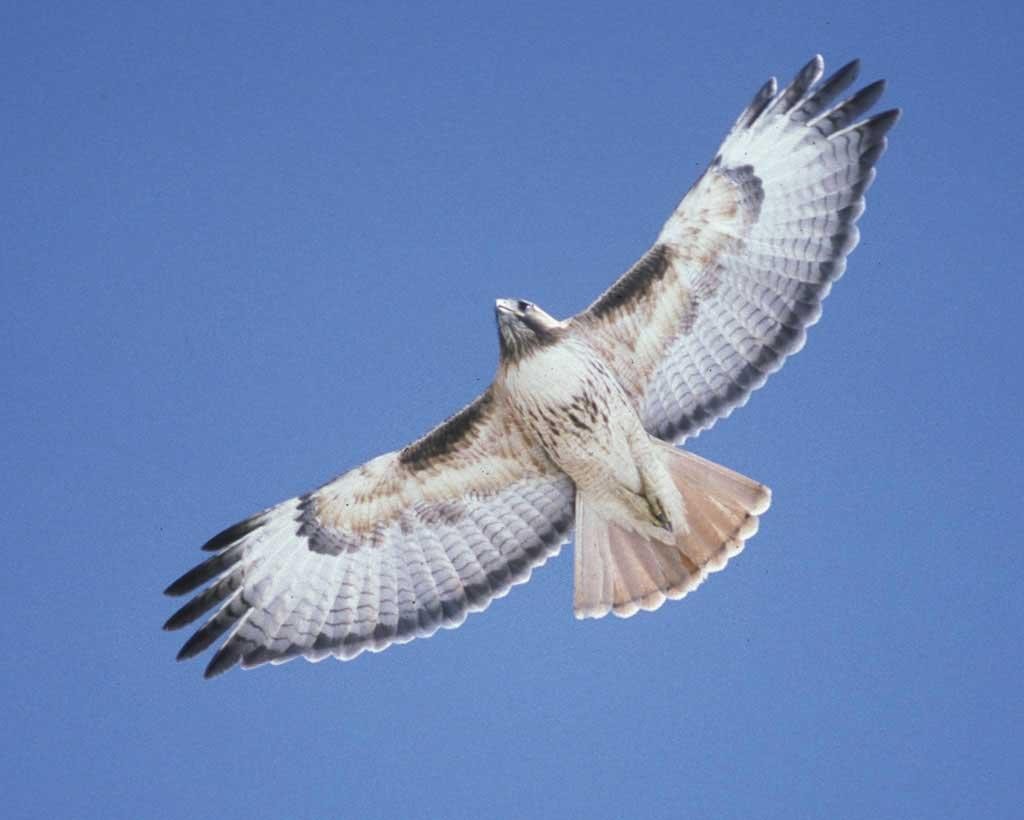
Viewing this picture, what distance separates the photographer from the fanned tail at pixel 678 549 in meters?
8.50

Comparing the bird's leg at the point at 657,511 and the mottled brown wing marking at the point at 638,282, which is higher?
the mottled brown wing marking at the point at 638,282

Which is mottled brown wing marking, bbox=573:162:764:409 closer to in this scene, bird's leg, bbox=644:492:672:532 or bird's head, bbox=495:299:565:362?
bird's head, bbox=495:299:565:362

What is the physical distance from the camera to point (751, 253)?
8.60 meters

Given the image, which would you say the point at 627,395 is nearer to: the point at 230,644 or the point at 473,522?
the point at 473,522

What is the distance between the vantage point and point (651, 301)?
8.62 meters

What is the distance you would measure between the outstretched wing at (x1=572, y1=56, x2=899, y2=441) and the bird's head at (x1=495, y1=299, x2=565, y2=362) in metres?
0.26

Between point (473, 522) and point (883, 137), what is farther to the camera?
point (473, 522)

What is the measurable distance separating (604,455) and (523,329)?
0.80 meters

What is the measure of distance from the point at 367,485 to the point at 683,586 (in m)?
1.81

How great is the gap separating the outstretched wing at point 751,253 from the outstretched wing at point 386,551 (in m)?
0.88

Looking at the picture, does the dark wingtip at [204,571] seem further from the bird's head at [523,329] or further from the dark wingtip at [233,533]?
the bird's head at [523,329]

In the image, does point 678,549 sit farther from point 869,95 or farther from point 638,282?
point 869,95

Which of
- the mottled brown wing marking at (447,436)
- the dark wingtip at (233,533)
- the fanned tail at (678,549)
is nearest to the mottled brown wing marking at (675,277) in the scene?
the fanned tail at (678,549)

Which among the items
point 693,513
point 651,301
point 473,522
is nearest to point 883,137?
point 651,301
